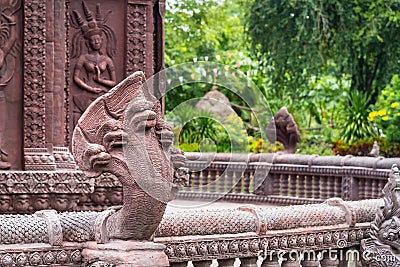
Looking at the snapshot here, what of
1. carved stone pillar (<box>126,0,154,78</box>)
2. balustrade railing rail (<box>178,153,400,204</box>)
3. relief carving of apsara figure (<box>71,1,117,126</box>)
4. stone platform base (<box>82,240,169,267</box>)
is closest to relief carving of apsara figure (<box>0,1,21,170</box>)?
relief carving of apsara figure (<box>71,1,117,126</box>)

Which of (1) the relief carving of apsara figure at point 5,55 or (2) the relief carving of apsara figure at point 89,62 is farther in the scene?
(2) the relief carving of apsara figure at point 89,62

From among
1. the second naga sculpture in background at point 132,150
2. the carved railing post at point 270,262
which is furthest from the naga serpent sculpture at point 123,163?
the carved railing post at point 270,262

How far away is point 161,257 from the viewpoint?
5.05 m

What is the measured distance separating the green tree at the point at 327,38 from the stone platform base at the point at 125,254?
904 inches

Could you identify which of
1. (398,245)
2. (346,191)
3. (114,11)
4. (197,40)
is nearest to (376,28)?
(197,40)

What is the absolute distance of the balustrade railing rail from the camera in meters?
14.6

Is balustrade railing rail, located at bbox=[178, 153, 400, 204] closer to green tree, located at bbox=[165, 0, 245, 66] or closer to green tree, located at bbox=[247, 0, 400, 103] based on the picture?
green tree, located at bbox=[247, 0, 400, 103]

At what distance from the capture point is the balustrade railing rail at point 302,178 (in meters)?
14.6

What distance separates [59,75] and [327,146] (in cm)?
2007

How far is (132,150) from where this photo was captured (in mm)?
4914

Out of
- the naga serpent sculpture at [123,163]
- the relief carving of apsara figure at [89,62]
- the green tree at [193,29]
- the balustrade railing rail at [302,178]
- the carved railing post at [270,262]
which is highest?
the green tree at [193,29]

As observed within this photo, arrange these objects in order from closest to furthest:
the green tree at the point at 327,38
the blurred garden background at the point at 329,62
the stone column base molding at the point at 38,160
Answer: the stone column base molding at the point at 38,160
the blurred garden background at the point at 329,62
the green tree at the point at 327,38

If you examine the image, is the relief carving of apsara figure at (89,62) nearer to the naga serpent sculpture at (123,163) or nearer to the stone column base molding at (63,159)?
the stone column base molding at (63,159)

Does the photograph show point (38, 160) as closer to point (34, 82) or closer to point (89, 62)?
point (34, 82)
